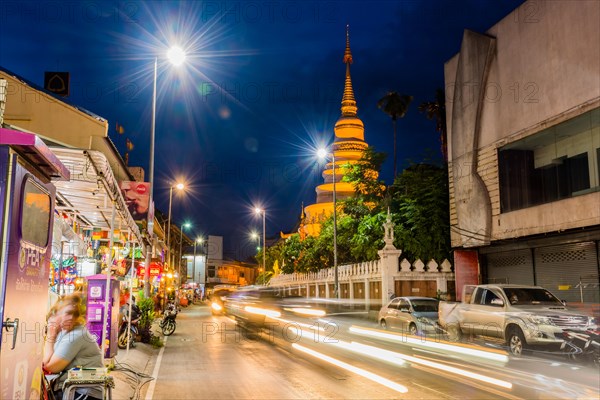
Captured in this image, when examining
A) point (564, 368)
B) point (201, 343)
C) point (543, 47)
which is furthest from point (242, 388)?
point (543, 47)

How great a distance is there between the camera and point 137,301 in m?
21.0

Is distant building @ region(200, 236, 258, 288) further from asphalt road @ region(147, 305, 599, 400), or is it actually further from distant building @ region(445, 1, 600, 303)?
asphalt road @ region(147, 305, 599, 400)

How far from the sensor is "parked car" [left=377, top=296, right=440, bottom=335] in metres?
20.5

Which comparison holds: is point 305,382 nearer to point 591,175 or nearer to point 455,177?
point 591,175

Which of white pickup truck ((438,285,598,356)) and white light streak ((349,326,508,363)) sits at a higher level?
white pickup truck ((438,285,598,356))

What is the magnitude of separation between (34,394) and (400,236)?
30.6 metres

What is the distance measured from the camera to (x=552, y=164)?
2406 cm

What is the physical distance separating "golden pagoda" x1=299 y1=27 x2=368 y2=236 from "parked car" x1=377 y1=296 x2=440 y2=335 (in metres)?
46.5

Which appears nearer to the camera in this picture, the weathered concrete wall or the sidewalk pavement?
the sidewalk pavement

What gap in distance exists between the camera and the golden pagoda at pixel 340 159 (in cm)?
7049

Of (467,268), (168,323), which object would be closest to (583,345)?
(467,268)

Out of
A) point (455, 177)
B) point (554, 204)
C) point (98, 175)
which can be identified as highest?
point (455, 177)

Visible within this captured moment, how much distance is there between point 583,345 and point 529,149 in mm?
12324

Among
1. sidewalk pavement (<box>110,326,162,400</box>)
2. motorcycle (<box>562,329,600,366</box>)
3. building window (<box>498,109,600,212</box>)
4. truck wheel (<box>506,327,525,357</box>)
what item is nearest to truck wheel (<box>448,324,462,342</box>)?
truck wheel (<box>506,327,525,357</box>)
